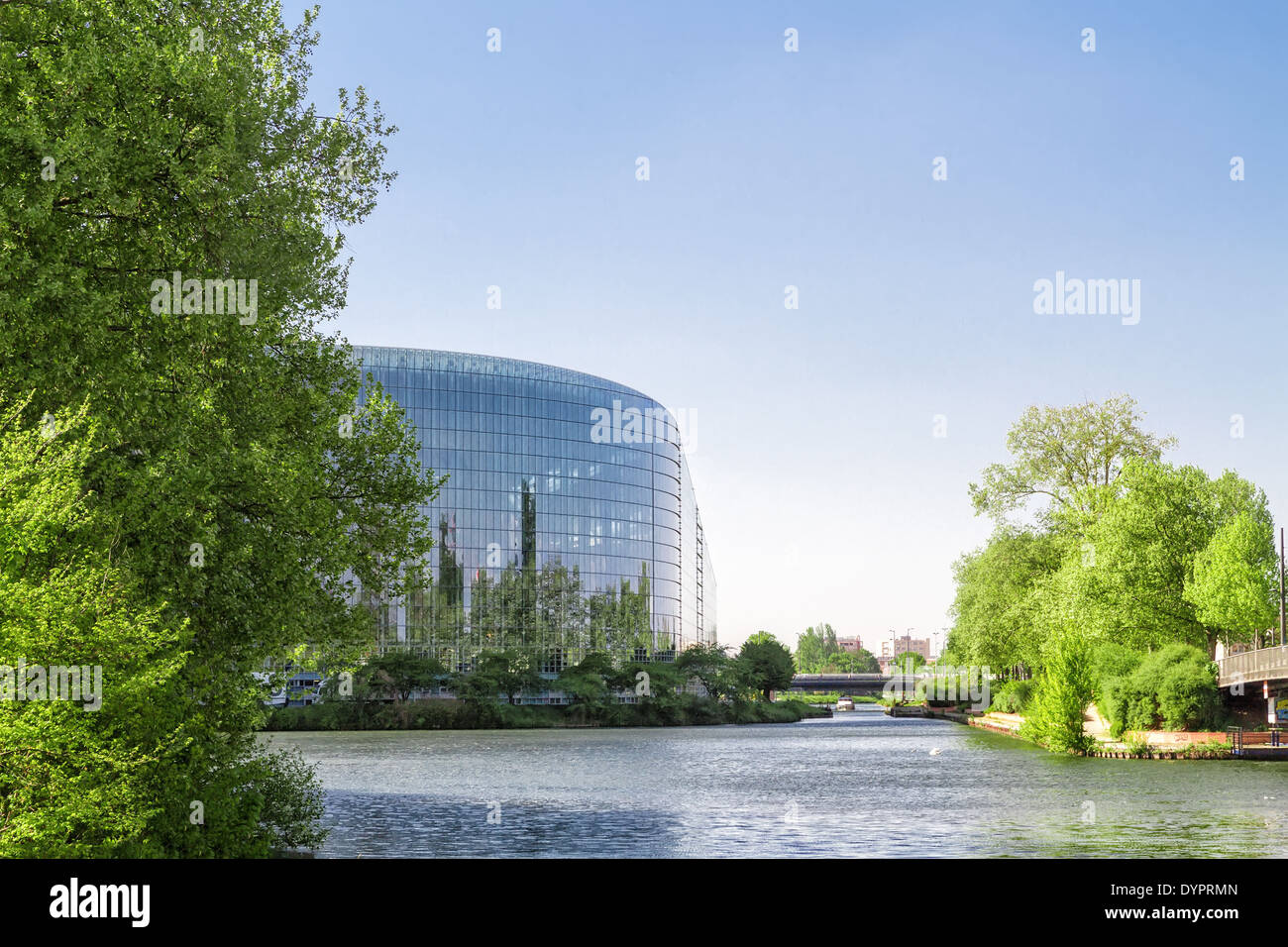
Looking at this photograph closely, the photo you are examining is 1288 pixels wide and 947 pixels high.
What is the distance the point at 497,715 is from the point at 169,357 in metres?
114

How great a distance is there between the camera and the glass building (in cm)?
16512

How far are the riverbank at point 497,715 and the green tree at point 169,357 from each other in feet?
333

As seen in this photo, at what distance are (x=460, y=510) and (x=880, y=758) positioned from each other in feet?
338

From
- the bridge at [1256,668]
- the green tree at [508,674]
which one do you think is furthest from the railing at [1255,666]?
the green tree at [508,674]

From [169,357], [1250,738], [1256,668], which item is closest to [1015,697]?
[1250,738]

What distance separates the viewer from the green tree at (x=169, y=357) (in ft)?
58.3

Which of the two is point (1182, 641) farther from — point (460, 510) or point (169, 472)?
point (460, 510)

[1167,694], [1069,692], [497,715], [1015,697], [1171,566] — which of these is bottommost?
[497,715]

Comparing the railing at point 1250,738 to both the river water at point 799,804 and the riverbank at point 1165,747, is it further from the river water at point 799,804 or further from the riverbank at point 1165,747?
the river water at point 799,804

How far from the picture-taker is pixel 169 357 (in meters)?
19.9

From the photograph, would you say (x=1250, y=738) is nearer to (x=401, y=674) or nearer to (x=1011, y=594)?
(x=1011, y=594)

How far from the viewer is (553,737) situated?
105250mm

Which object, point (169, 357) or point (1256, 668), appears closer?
point (169, 357)
